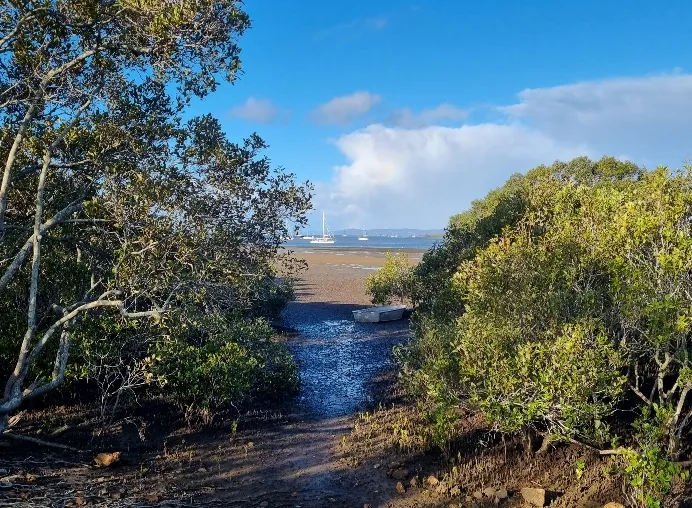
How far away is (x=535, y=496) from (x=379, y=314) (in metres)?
21.9

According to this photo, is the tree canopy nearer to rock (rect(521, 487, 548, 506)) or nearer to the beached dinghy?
rock (rect(521, 487, 548, 506))

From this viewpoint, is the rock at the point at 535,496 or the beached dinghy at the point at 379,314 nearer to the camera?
the rock at the point at 535,496

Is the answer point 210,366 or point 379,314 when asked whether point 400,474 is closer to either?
point 210,366

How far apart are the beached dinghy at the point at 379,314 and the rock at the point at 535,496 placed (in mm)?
→ 21753

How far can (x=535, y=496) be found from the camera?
937 centimetres

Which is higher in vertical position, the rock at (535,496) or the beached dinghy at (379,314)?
the beached dinghy at (379,314)

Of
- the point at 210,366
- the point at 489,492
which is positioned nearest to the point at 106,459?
the point at 210,366

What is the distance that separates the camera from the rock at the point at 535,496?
30.5 ft

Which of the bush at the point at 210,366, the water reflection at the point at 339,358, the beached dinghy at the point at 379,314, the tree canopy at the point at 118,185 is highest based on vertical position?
the tree canopy at the point at 118,185

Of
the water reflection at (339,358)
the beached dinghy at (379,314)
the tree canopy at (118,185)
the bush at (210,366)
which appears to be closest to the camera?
the tree canopy at (118,185)

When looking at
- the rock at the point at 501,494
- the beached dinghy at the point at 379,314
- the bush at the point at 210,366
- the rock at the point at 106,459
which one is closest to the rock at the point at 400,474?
the rock at the point at 501,494

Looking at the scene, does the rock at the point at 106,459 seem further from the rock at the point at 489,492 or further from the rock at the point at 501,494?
the rock at the point at 501,494

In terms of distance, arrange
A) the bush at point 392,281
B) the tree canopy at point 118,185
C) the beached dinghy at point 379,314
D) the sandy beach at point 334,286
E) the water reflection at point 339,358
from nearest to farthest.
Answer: the tree canopy at point 118,185
the water reflection at point 339,358
the beached dinghy at point 379,314
the bush at point 392,281
the sandy beach at point 334,286

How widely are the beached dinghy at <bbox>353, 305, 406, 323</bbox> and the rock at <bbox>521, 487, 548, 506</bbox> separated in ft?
71.4
